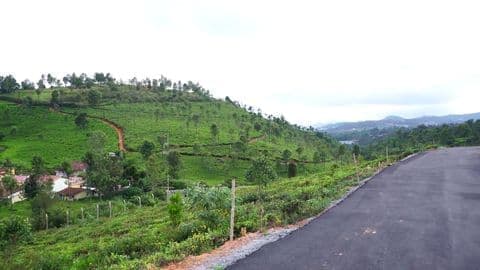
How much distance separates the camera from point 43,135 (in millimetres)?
96062

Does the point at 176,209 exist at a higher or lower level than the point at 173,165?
higher

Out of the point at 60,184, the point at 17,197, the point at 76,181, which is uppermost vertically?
the point at 76,181

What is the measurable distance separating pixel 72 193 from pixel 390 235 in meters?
56.8

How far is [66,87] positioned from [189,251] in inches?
5545

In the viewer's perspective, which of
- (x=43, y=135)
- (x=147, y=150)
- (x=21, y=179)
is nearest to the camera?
(x=21, y=179)

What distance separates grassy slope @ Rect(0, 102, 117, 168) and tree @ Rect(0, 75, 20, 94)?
1424 centimetres

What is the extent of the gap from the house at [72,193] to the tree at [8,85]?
262 ft

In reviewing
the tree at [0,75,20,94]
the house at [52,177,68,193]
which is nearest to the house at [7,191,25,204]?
the house at [52,177,68,193]

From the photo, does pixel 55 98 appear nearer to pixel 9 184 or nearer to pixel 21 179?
pixel 21 179

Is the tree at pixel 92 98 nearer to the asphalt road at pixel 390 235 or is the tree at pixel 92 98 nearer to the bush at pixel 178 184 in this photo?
the bush at pixel 178 184

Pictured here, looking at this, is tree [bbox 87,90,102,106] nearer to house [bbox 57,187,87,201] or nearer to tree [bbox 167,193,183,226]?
house [bbox 57,187,87,201]

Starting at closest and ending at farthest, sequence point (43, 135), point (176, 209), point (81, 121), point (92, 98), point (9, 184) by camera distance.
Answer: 1. point (176, 209)
2. point (9, 184)
3. point (43, 135)
4. point (81, 121)
5. point (92, 98)

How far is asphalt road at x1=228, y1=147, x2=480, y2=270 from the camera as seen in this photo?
11.3 metres

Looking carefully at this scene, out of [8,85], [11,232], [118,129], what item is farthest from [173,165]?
[8,85]
